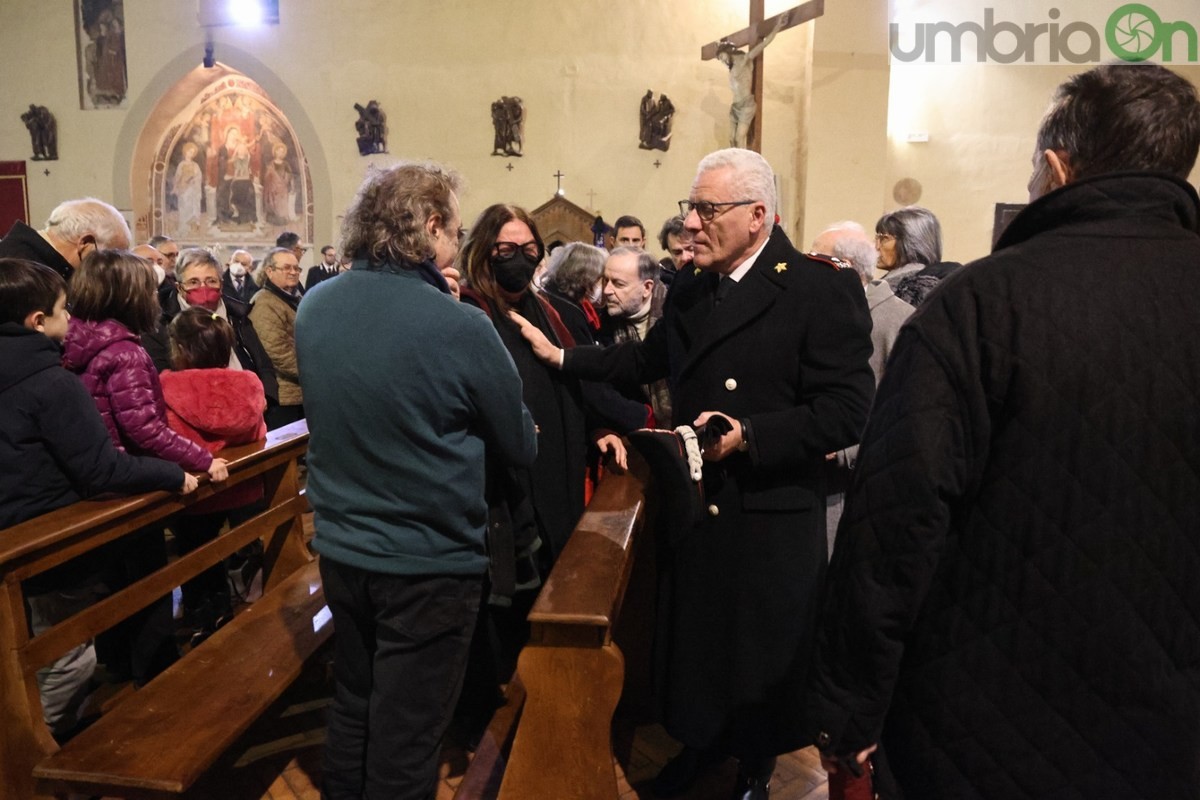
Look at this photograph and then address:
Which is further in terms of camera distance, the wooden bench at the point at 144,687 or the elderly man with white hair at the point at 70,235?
the elderly man with white hair at the point at 70,235

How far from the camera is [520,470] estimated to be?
247cm

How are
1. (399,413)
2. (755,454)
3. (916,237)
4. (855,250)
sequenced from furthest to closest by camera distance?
(916,237), (855,250), (755,454), (399,413)

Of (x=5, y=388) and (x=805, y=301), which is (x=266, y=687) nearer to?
(x=5, y=388)

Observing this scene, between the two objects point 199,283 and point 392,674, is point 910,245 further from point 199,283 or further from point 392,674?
point 199,283

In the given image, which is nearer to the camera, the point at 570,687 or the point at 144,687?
the point at 570,687

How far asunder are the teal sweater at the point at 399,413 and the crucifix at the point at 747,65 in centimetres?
929

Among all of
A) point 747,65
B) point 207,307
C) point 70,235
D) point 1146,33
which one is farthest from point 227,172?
point 1146,33

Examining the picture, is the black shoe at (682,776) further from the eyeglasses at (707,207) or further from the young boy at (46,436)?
the young boy at (46,436)

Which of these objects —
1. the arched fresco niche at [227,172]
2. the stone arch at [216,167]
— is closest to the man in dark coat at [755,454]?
the stone arch at [216,167]

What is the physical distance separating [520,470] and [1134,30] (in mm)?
A: 11101

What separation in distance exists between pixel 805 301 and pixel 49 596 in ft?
7.59

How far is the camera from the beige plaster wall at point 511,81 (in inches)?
471

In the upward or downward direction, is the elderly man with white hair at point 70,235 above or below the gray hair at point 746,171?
below

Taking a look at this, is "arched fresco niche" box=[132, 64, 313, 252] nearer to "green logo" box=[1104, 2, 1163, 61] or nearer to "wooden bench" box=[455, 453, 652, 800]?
"green logo" box=[1104, 2, 1163, 61]
